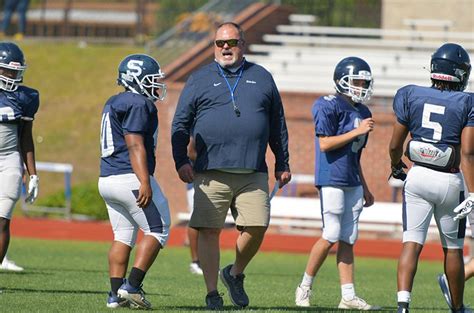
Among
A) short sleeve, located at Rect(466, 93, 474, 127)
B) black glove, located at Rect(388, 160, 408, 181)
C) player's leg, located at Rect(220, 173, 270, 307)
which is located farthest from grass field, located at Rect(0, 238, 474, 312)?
short sleeve, located at Rect(466, 93, 474, 127)

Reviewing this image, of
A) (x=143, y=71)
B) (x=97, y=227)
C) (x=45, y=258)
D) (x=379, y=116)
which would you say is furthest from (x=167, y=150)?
(x=143, y=71)

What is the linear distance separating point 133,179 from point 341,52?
15237 mm

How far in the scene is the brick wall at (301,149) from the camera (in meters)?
19.9

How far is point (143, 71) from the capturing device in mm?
8625

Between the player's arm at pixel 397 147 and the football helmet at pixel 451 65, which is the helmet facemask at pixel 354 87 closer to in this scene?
the player's arm at pixel 397 147

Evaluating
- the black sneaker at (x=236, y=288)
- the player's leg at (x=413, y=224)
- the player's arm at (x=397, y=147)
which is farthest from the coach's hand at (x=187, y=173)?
the player's leg at (x=413, y=224)

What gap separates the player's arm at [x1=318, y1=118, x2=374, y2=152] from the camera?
31.7 ft

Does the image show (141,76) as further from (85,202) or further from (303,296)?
(85,202)

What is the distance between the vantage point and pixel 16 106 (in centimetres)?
Result: 1012

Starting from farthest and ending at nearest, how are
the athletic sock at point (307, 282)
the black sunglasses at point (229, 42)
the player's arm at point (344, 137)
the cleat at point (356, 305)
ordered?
Answer: the athletic sock at point (307, 282) → the player's arm at point (344, 137) → the cleat at point (356, 305) → the black sunglasses at point (229, 42)

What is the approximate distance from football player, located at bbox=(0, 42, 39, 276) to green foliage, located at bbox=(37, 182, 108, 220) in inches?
420

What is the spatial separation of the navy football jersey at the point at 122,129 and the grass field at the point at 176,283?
109 centimetres

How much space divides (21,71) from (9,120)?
453 mm

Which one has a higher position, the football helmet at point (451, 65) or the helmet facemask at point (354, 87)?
the football helmet at point (451, 65)
